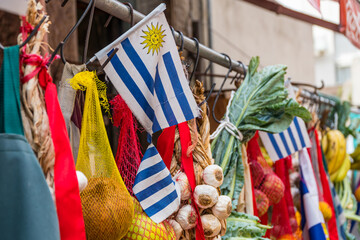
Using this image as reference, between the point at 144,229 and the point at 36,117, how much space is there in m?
0.45

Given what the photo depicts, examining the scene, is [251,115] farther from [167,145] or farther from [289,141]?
[167,145]

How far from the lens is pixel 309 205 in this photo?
2588mm

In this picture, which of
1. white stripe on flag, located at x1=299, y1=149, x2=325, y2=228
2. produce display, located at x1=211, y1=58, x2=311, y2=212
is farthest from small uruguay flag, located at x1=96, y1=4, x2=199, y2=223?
white stripe on flag, located at x1=299, y1=149, x2=325, y2=228

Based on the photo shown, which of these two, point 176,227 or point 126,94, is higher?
point 126,94

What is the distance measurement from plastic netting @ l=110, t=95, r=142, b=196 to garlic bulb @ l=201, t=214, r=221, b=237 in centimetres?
26

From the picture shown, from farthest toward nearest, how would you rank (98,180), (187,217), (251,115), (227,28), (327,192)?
(227,28), (327,192), (251,115), (187,217), (98,180)

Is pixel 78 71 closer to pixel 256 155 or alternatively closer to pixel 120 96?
pixel 120 96

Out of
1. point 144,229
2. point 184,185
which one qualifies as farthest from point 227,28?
point 144,229

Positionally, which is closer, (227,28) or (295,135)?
(295,135)

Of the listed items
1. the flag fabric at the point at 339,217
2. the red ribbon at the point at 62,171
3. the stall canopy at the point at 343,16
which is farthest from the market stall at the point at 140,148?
the stall canopy at the point at 343,16

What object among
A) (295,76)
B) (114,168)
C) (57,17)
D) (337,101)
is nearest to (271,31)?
(295,76)

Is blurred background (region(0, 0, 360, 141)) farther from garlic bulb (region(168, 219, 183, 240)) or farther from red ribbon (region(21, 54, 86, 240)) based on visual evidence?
garlic bulb (region(168, 219, 183, 240))

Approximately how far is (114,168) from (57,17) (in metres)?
0.65

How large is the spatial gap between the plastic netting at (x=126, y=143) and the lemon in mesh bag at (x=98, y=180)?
11 cm
